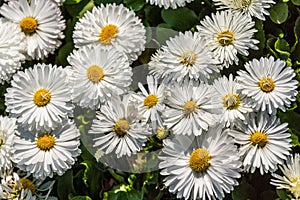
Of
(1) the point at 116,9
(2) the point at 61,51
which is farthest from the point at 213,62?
(2) the point at 61,51

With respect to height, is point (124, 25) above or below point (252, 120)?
above

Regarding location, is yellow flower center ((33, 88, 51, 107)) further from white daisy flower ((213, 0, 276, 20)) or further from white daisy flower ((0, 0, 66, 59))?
white daisy flower ((213, 0, 276, 20))

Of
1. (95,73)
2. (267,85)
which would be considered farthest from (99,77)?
(267,85)

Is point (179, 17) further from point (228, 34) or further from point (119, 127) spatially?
point (119, 127)

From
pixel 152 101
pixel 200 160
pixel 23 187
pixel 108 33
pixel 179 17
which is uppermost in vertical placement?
pixel 179 17

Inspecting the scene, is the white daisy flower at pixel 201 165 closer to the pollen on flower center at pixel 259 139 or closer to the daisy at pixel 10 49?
the pollen on flower center at pixel 259 139

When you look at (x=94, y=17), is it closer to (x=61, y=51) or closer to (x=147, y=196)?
(x=61, y=51)
